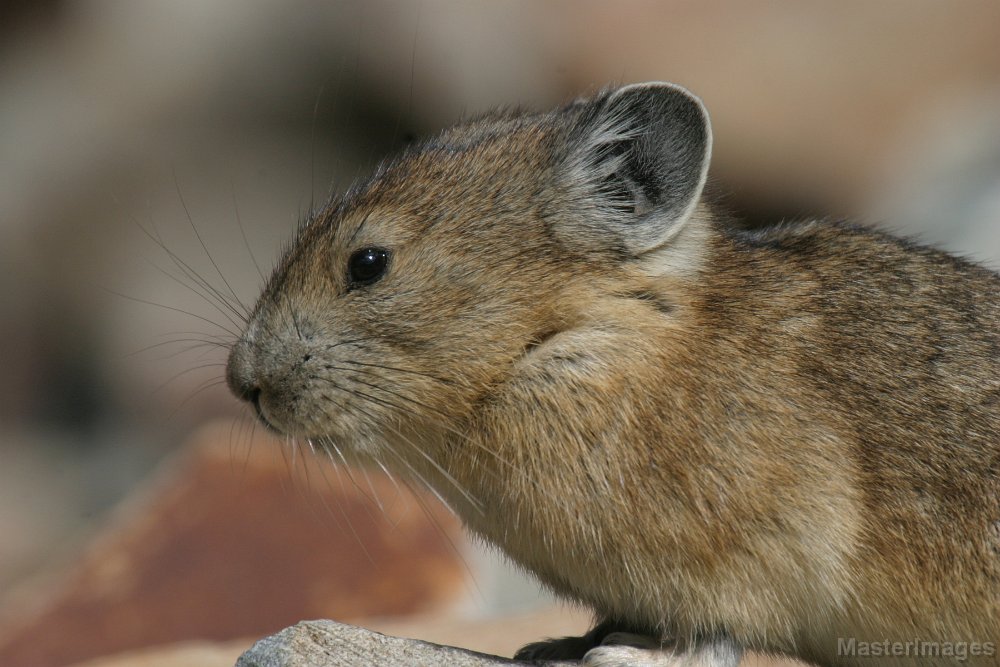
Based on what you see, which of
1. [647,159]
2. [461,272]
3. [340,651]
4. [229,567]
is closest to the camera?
[340,651]

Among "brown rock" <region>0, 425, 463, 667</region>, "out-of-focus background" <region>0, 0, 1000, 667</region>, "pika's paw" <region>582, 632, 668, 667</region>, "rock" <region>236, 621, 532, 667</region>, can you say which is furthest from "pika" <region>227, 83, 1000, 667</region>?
"out-of-focus background" <region>0, 0, 1000, 667</region>

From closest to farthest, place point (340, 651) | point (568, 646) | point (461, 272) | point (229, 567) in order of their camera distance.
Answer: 1. point (340, 651)
2. point (461, 272)
3. point (568, 646)
4. point (229, 567)

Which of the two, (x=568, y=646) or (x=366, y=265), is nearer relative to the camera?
(x=366, y=265)

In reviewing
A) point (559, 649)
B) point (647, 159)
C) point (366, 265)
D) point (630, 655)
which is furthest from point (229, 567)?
point (647, 159)

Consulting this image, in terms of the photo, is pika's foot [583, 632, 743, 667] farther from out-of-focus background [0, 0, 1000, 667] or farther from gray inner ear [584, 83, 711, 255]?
out-of-focus background [0, 0, 1000, 667]

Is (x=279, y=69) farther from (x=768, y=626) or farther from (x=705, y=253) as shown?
(x=768, y=626)

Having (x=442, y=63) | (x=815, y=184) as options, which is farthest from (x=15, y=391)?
(x=815, y=184)

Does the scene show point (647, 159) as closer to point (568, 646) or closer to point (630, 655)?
point (630, 655)
